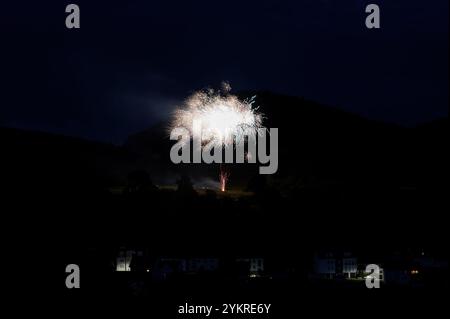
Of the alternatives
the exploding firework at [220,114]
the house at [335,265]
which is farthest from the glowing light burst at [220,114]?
the house at [335,265]

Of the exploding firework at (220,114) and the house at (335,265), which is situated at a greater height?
the exploding firework at (220,114)

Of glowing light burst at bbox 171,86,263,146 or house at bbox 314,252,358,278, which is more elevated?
glowing light burst at bbox 171,86,263,146

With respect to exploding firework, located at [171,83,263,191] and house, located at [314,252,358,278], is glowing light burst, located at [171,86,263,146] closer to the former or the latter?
exploding firework, located at [171,83,263,191]

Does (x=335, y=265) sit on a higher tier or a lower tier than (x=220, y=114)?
lower

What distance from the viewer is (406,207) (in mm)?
134000

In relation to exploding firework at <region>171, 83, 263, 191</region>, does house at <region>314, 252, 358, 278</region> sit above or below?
below

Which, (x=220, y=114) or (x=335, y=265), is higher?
(x=220, y=114)

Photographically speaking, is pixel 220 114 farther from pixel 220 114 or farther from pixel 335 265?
pixel 335 265

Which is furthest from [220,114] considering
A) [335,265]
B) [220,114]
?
[335,265]

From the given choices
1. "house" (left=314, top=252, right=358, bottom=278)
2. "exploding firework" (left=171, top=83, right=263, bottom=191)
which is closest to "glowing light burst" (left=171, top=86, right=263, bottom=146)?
"exploding firework" (left=171, top=83, right=263, bottom=191)

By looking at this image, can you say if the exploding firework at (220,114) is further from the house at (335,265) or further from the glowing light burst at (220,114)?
the house at (335,265)
